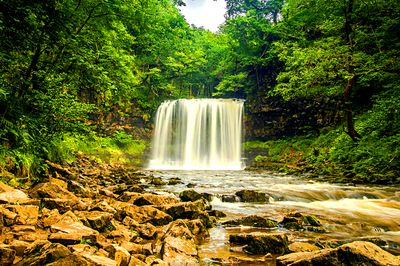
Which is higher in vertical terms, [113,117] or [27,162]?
[113,117]

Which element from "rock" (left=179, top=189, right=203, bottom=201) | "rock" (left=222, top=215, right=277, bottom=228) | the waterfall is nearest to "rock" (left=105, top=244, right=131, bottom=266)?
"rock" (left=222, top=215, right=277, bottom=228)

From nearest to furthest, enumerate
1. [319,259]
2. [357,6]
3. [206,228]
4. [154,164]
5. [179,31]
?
1. [319,259]
2. [206,228]
3. [357,6]
4. [154,164]
5. [179,31]

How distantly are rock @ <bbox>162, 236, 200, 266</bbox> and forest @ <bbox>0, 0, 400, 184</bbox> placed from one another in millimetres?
4065

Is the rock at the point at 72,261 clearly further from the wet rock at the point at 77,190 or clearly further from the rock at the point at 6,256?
the wet rock at the point at 77,190

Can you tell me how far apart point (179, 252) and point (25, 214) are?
220 centimetres

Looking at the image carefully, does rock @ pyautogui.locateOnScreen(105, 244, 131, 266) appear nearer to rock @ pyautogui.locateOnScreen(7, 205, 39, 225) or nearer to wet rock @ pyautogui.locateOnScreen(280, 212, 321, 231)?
rock @ pyautogui.locateOnScreen(7, 205, 39, 225)

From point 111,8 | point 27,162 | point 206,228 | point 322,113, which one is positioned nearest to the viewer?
point 206,228

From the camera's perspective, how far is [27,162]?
6488 millimetres

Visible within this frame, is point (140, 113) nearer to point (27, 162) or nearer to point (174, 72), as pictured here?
point (174, 72)

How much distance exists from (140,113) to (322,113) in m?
17.8

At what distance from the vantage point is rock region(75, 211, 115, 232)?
4.28 m

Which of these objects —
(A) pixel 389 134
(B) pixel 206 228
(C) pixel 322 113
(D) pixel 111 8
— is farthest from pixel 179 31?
(B) pixel 206 228

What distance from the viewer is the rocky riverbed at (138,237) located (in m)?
3.08

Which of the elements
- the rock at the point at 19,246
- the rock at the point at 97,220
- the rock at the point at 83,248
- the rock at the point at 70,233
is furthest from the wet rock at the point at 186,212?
the rock at the point at 19,246
